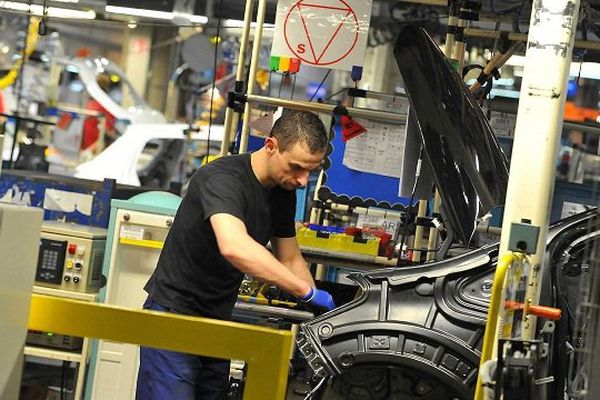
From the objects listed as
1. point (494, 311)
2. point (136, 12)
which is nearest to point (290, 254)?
point (494, 311)

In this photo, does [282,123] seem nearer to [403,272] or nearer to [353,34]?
[403,272]

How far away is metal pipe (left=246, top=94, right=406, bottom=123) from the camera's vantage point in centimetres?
667

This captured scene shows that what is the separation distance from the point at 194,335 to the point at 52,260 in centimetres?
365

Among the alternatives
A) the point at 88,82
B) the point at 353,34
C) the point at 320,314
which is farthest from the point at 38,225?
the point at 88,82

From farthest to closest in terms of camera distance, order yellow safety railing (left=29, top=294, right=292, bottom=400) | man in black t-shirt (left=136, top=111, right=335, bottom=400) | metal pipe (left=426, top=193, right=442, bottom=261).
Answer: metal pipe (left=426, top=193, right=442, bottom=261), man in black t-shirt (left=136, top=111, right=335, bottom=400), yellow safety railing (left=29, top=294, right=292, bottom=400)

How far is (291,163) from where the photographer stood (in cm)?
468

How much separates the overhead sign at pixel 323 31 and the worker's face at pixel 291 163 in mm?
2220

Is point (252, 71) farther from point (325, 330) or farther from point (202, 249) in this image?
point (202, 249)

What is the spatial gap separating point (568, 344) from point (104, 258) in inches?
126

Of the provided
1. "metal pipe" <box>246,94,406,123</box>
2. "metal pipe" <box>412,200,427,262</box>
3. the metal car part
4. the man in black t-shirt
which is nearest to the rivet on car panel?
the metal car part

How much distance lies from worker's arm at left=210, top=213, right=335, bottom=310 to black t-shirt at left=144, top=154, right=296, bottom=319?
19 centimetres

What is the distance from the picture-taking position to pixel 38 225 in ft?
12.5

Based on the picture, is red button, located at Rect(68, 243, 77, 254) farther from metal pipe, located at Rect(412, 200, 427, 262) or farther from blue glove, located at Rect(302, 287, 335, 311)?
blue glove, located at Rect(302, 287, 335, 311)

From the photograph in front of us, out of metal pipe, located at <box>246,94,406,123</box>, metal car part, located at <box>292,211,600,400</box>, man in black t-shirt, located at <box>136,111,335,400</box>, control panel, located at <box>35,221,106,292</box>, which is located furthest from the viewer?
control panel, located at <box>35,221,106,292</box>
